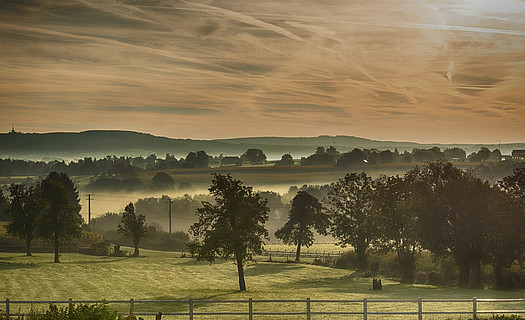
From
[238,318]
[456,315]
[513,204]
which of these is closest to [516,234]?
[513,204]

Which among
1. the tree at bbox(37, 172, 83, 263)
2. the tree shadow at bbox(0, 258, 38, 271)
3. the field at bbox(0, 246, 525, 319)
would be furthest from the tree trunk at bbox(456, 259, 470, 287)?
the tree at bbox(37, 172, 83, 263)

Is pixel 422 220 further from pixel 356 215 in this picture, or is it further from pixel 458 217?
pixel 356 215

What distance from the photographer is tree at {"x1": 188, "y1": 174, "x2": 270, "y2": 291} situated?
202 ft

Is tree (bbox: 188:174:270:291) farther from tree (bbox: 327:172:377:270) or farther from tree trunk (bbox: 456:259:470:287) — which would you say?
tree (bbox: 327:172:377:270)

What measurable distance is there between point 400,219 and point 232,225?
2706cm

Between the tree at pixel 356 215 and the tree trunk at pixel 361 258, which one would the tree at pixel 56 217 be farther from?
the tree trunk at pixel 361 258

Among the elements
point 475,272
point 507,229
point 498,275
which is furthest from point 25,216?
point 507,229

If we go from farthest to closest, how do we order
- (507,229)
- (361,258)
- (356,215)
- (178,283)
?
(356,215), (361,258), (178,283), (507,229)

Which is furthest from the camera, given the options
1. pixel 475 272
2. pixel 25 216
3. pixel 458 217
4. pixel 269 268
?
pixel 25 216

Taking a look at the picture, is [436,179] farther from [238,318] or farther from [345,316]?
[238,318]

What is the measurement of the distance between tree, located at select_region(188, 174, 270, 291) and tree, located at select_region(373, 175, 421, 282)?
22792 millimetres

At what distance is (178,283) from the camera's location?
220 ft

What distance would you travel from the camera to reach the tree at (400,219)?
247 feet

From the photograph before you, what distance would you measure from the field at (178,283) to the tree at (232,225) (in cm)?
423
